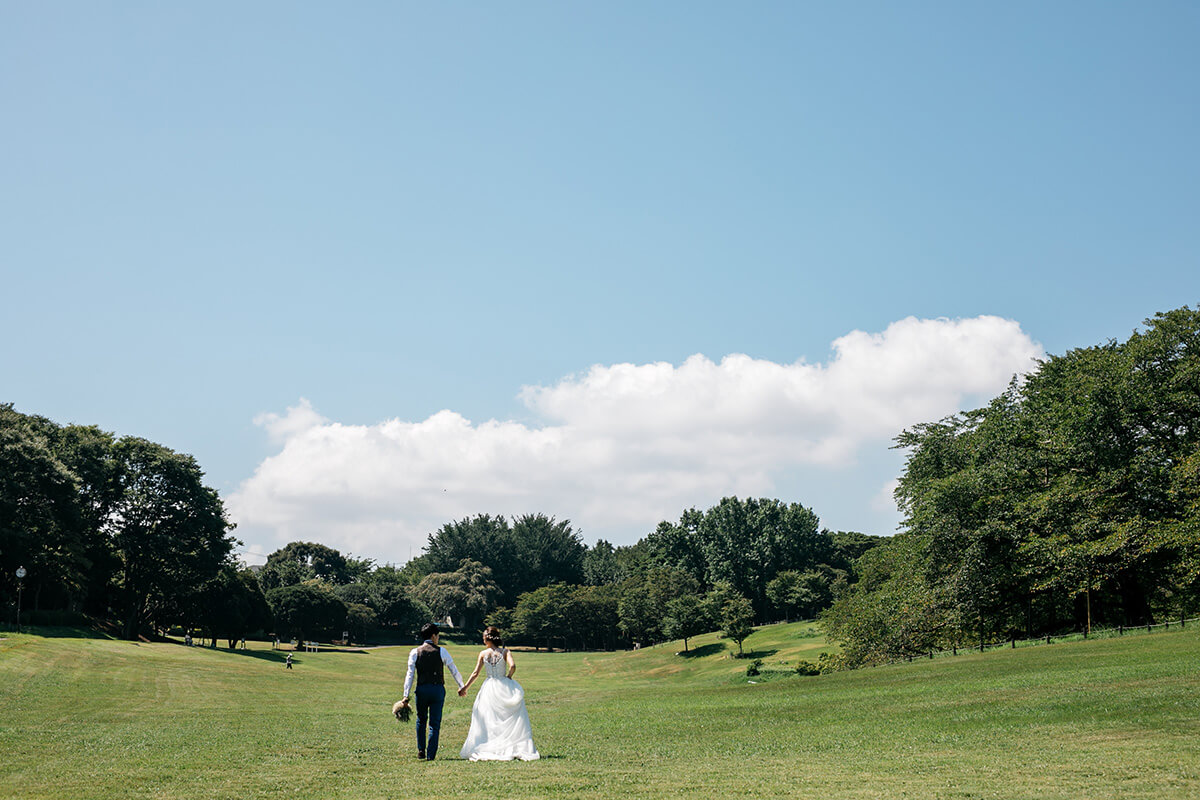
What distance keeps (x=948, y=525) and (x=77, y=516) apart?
62.6m

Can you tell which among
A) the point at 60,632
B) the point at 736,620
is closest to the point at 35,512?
the point at 60,632

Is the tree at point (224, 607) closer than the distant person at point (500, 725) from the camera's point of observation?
No

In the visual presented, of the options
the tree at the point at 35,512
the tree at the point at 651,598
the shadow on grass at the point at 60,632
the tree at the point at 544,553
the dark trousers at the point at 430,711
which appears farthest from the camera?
the tree at the point at 544,553

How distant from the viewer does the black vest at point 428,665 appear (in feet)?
44.3

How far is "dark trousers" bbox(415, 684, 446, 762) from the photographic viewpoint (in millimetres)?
13391

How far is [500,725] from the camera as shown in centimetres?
1387

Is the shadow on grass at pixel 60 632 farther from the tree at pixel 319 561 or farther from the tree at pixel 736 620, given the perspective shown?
the tree at pixel 319 561

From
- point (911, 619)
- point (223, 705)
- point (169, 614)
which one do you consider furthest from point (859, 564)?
point (169, 614)

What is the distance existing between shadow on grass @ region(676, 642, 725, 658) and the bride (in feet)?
255

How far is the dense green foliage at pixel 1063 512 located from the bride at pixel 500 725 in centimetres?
2860

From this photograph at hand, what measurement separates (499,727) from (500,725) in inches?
1.3

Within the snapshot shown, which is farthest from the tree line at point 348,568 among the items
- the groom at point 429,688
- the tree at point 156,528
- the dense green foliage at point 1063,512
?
the groom at point 429,688

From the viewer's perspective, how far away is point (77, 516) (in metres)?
65.6

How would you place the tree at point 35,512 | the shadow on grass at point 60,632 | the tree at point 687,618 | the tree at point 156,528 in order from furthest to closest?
the tree at point 687,618 → the tree at point 156,528 → the tree at point 35,512 → the shadow on grass at point 60,632
